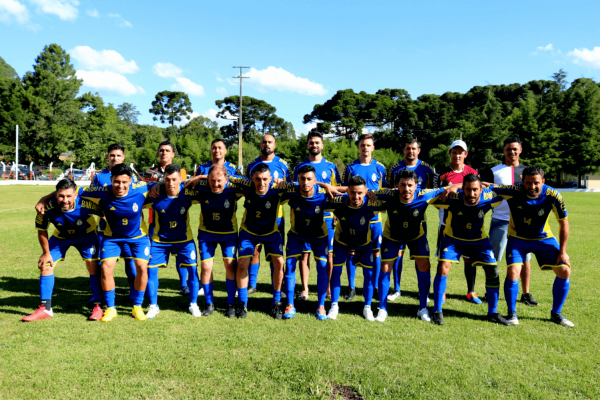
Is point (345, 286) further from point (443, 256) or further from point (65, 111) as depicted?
point (65, 111)

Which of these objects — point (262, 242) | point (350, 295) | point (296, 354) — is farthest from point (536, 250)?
point (262, 242)

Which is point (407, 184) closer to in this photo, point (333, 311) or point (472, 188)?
point (472, 188)

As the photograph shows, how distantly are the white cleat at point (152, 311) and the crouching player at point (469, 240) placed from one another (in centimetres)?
345

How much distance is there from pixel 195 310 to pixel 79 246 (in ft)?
5.81

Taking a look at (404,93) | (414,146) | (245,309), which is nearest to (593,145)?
(404,93)

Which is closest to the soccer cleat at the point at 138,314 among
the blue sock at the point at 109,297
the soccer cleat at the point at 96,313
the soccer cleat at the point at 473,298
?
the blue sock at the point at 109,297

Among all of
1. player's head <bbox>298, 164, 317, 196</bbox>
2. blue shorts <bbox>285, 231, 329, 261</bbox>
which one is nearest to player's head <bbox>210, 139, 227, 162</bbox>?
player's head <bbox>298, 164, 317, 196</bbox>

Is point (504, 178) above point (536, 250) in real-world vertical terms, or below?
above

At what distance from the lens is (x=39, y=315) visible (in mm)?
4699

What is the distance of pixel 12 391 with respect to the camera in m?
3.17

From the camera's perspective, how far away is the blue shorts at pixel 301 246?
16.7 feet

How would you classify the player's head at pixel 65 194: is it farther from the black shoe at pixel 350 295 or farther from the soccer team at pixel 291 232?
the black shoe at pixel 350 295

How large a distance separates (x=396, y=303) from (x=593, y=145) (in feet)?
138

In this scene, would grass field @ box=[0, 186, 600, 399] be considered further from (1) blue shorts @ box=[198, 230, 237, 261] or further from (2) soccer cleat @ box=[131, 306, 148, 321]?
(1) blue shorts @ box=[198, 230, 237, 261]
